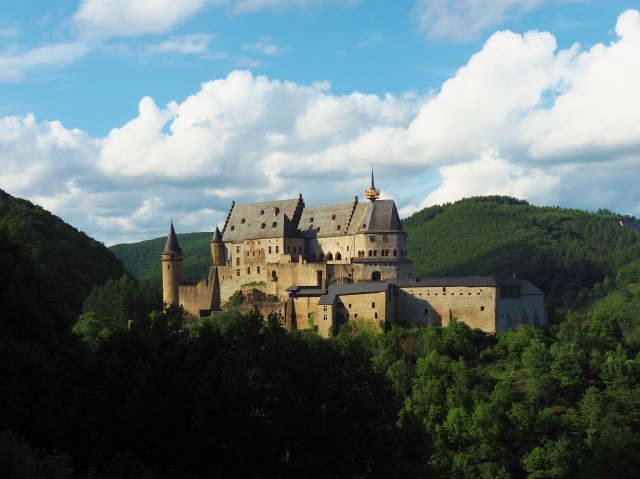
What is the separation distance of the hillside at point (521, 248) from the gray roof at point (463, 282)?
81003mm

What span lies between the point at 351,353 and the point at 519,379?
25.8 meters

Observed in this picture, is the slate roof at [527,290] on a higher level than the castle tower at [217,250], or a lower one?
lower

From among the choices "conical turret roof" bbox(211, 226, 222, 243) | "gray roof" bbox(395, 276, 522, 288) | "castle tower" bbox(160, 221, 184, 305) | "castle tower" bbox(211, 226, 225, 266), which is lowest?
"gray roof" bbox(395, 276, 522, 288)

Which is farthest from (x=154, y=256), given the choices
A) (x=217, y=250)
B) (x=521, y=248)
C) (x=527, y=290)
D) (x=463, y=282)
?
(x=463, y=282)

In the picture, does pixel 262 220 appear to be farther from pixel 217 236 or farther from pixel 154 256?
pixel 154 256

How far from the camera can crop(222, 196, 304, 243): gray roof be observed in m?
70.4

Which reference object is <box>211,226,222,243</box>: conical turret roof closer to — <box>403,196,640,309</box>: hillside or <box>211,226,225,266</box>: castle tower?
<box>211,226,225,266</box>: castle tower

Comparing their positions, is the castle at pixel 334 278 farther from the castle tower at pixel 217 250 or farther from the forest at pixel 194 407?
the forest at pixel 194 407

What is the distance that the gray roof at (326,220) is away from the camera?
229 feet

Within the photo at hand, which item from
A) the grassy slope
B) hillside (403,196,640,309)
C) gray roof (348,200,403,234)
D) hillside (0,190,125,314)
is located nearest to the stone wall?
gray roof (348,200,403,234)

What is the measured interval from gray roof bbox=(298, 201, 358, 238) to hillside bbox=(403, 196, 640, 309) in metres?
A: 77.0

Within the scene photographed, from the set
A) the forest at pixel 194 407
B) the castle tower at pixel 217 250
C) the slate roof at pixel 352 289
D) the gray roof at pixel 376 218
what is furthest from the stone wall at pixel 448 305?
the castle tower at pixel 217 250

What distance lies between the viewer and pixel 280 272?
6619cm

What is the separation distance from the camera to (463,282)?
59281 mm
